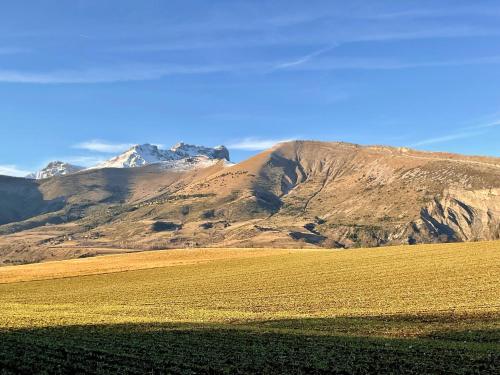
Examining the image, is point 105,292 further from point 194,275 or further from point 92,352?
point 92,352

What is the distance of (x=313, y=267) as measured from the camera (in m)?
97.4

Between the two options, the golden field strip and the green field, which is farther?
the golden field strip

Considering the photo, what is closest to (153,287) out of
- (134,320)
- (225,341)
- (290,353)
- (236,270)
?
(236,270)

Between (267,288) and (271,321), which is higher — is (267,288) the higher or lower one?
the lower one

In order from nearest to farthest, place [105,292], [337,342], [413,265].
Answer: [337,342]
[105,292]
[413,265]

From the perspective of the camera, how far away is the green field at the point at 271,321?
25531mm

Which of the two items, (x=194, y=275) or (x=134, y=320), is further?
(x=194, y=275)

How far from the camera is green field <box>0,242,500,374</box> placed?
83.8ft

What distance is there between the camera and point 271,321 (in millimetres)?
43375

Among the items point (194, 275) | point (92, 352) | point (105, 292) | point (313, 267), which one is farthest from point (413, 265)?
point (92, 352)

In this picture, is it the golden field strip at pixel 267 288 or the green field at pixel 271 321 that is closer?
the green field at pixel 271 321

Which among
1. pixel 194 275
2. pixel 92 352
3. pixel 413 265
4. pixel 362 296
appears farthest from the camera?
pixel 194 275

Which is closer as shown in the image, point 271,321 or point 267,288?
point 271,321

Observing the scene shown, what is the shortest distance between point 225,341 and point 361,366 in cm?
1011
